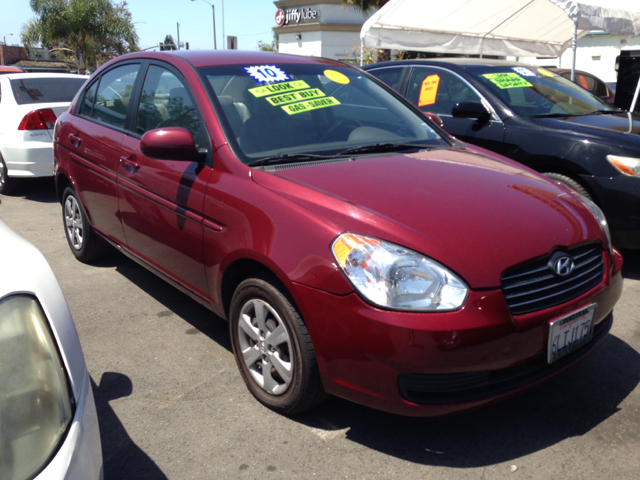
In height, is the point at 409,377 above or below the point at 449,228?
below

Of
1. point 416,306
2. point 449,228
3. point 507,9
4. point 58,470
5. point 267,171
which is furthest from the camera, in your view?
point 507,9

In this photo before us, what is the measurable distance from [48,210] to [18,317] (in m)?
6.07

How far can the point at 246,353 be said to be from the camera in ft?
9.09

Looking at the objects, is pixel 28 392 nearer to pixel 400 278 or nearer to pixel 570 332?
pixel 400 278

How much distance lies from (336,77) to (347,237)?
174 centimetres

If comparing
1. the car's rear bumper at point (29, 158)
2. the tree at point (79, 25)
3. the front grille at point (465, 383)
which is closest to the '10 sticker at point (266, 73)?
the front grille at point (465, 383)

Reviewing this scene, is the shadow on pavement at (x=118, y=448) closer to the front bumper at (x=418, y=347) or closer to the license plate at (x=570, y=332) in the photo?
the front bumper at (x=418, y=347)

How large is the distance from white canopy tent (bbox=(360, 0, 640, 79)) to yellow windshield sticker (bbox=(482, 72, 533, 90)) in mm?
3935

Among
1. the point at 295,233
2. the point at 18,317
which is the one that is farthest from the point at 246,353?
the point at 18,317

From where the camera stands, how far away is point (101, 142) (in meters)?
3.94

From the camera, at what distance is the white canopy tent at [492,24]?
9156mm

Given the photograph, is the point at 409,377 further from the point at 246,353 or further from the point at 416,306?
the point at 246,353

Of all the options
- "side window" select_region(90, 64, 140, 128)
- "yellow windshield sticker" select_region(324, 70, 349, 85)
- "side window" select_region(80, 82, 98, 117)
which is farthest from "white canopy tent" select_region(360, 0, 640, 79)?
"side window" select_region(90, 64, 140, 128)

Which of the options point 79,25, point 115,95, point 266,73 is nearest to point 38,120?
point 115,95
